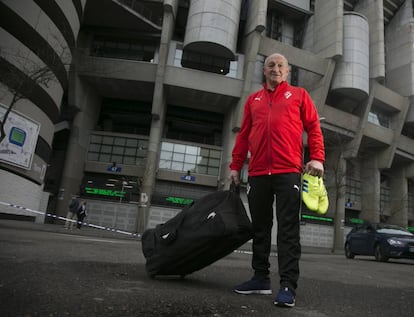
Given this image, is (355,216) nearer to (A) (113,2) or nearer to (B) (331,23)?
(B) (331,23)

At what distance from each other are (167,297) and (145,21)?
30482 millimetres

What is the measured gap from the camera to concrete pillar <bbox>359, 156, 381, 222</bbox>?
131 feet

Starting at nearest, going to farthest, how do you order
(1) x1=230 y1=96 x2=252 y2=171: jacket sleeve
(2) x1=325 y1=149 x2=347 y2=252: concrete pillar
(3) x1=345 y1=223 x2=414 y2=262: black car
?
(1) x1=230 y1=96 x2=252 y2=171: jacket sleeve < (3) x1=345 y1=223 x2=414 y2=262: black car < (2) x1=325 y1=149 x2=347 y2=252: concrete pillar

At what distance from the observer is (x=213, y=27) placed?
28.7 metres

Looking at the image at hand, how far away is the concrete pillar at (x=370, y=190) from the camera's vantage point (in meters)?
40.0

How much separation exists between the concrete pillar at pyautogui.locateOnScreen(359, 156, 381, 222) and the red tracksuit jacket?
4099cm

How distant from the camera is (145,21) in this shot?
29.7m

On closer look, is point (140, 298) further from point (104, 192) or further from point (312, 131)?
point (104, 192)

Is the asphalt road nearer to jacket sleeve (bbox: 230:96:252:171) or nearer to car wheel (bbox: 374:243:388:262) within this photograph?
jacket sleeve (bbox: 230:96:252:171)

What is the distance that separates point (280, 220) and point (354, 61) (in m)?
35.5

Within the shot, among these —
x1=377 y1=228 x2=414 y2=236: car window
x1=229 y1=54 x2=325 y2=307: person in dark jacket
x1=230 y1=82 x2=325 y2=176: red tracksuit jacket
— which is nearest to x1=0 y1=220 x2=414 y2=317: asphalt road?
x1=229 y1=54 x2=325 y2=307: person in dark jacket

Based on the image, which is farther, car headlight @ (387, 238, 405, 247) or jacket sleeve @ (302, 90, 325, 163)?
car headlight @ (387, 238, 405, 247)

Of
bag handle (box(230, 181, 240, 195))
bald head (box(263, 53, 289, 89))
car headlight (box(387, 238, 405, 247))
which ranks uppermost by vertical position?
bald head (box(263, 53, 289, 89))

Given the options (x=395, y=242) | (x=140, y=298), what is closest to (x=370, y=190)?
(x=395, y=242)
